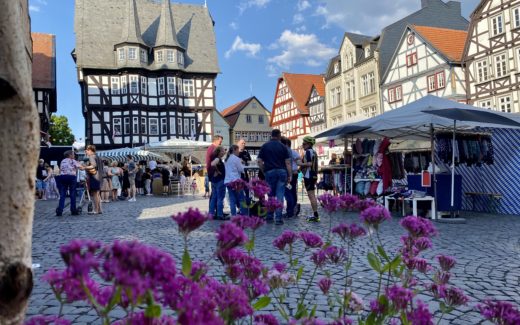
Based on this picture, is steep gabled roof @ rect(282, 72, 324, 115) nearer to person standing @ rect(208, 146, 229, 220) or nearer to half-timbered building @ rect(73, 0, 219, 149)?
half-timbered building @ rect(73, 0, 219, 149)

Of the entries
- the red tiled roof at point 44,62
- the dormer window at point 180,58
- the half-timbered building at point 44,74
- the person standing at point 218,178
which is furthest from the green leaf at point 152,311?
the dormer window at point 180,58

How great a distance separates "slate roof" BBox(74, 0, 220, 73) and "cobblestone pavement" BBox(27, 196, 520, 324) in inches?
1195

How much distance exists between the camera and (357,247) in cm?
601

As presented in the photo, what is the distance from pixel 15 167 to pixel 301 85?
56665 millimetres

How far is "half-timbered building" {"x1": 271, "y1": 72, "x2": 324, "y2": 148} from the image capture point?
5378 centimetres

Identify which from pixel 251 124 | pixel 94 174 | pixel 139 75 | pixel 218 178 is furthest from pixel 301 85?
pixel 218 178

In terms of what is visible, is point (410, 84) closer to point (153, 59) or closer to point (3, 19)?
point (153, 59)

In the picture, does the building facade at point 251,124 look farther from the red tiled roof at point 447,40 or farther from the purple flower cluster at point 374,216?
the purple flower cluster at point 374,216

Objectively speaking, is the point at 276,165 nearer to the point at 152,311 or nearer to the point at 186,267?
the point at 186,267

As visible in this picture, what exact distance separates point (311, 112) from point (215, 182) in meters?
42.6

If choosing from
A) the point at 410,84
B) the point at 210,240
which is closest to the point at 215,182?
the point at 210,240

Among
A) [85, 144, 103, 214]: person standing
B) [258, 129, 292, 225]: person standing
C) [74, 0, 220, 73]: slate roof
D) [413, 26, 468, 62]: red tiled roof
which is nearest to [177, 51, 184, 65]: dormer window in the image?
[74, 0, 220, 73]: slate roof

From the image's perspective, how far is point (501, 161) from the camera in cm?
1039

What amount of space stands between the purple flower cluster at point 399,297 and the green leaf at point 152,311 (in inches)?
34.4
